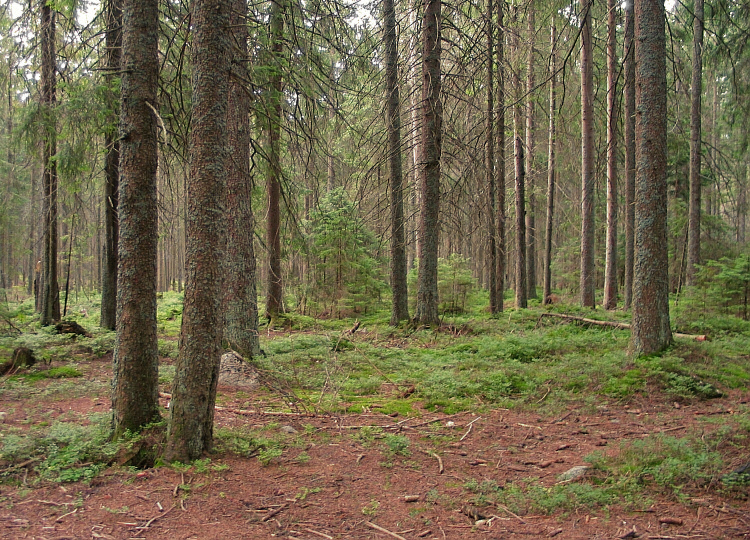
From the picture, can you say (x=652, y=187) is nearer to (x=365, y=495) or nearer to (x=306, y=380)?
(x=306, y=380)

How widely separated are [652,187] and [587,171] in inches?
302

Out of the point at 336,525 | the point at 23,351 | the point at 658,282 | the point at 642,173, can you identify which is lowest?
the point at 336,525

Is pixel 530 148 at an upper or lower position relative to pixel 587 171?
upper

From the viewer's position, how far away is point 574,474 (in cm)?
410

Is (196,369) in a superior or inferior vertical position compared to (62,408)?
superior

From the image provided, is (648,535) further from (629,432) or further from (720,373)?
(720,373)

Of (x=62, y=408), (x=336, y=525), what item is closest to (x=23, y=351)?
(x=62, y=408)

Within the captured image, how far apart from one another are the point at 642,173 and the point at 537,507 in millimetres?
5786

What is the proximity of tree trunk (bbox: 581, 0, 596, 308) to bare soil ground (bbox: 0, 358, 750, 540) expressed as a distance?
9767 millimetres

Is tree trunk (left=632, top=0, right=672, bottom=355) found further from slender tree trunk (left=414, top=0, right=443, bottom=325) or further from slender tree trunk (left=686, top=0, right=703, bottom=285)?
slender tree trunk (left=686, top=0, right=703, bottom=285)

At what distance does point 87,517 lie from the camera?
3395 millimetres

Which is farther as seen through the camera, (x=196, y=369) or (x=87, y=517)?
(x=196, y=369)

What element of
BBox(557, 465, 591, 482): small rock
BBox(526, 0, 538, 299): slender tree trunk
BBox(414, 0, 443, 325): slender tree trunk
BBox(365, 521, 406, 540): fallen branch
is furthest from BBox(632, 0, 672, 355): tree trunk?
BBox(365, 521, 406, 540): fallen branch

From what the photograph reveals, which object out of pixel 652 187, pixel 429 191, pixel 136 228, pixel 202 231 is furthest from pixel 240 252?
pixel 652 187
